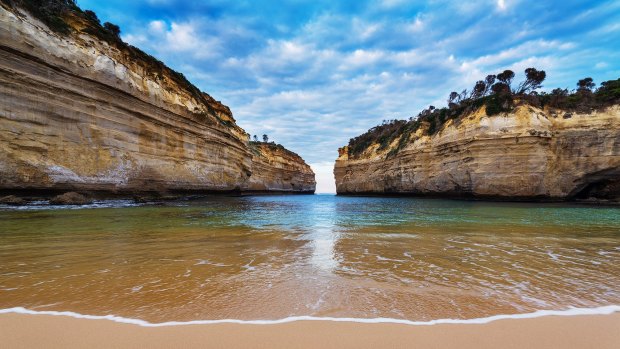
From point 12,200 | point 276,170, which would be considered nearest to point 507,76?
point 12,200

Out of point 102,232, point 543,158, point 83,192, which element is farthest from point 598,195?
point 83,192

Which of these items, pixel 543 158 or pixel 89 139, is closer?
pixel 89 139

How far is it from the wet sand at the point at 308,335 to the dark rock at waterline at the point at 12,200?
14.4m

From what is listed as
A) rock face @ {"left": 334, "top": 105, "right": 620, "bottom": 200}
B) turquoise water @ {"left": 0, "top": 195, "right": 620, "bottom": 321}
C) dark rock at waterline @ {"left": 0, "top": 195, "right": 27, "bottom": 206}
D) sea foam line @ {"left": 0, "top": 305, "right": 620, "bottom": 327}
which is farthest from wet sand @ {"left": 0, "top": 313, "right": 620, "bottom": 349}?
rock face @ {"left": 334, "top": 105, "right": 620, "bottom": 200}

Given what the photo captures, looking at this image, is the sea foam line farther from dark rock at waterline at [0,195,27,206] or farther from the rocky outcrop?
the rocky outcrop

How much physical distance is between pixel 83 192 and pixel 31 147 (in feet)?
10.3

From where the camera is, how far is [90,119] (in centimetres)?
1523

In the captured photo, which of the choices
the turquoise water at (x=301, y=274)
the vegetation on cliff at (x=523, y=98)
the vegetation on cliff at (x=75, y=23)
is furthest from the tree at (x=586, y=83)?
the vegetation on cliff at (x=75, y=23)

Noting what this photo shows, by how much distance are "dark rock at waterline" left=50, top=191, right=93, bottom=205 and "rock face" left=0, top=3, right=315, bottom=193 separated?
0.60m

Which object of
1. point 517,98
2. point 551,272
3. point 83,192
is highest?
point 517,98

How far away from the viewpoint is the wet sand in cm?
188

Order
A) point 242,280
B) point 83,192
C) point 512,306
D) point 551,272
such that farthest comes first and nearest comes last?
1. point 83,192
2. point 551,272
3. point 242,280
4. point 512,306

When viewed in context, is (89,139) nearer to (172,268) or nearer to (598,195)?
(172,268)

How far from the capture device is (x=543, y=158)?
67.6 ft
